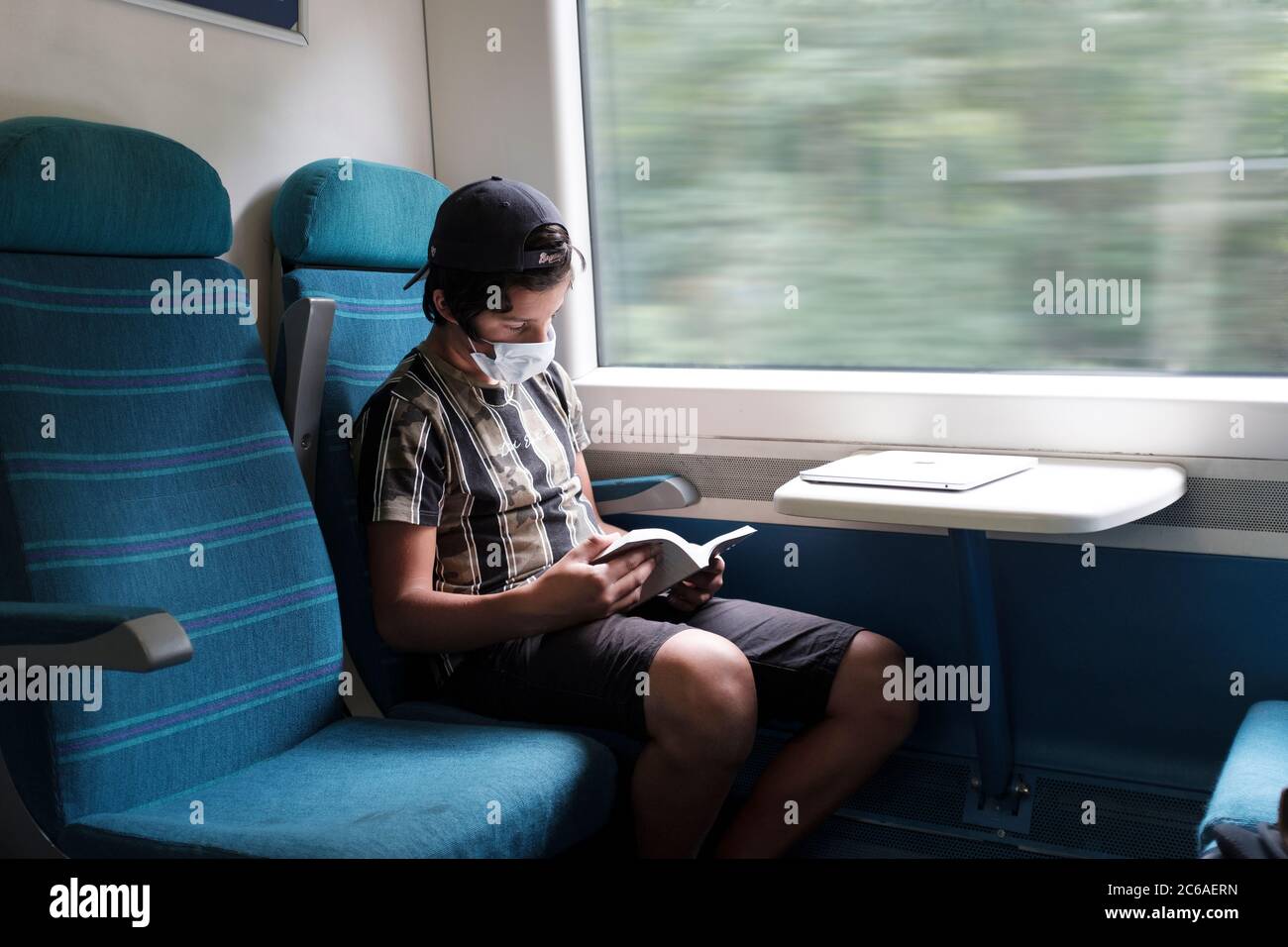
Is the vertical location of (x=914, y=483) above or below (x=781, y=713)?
above

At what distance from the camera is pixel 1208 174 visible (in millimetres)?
2166

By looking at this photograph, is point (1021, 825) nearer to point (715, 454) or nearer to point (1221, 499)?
point (1221, 499)

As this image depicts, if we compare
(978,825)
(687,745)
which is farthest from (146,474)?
(978,825)

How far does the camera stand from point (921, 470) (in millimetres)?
2055

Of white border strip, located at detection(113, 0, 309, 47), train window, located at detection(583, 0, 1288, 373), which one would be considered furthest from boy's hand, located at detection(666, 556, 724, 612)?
white border strip, located at detection(113, 0, 309, 47)

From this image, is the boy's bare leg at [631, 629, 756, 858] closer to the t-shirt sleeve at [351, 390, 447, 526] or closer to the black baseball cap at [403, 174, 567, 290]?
the t-shirt sleeve at [351, 390, 447, 526]

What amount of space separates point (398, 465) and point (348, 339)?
366 millimetres

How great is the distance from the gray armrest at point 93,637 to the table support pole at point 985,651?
1279 mm

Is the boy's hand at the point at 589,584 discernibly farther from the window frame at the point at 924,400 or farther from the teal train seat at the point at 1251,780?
the teal train seat at the point at 1251,780

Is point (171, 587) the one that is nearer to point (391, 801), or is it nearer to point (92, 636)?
point (92, 636)

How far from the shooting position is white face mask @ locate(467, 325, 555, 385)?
1986 millimetres
